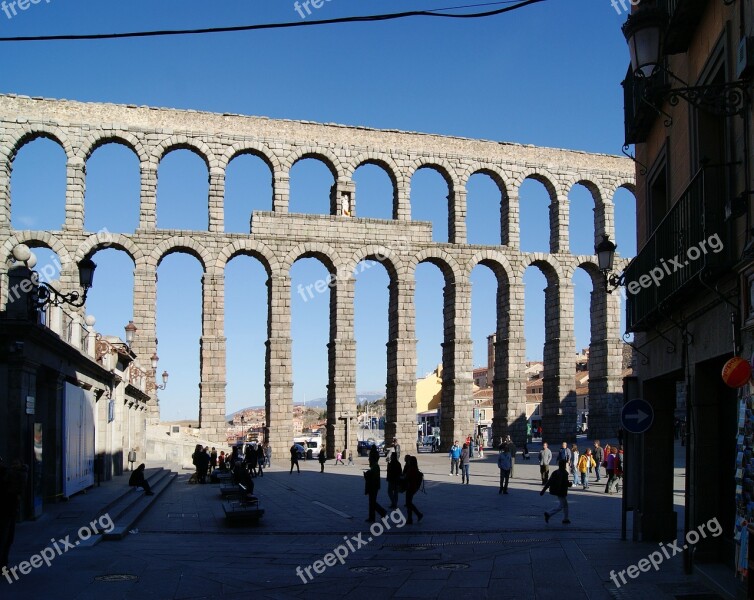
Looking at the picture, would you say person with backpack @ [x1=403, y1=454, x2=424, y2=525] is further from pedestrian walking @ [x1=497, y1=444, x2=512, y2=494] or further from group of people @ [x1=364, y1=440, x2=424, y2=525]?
pedestrian walking @ [x1=497, y1=444, x2=512, y2=494]

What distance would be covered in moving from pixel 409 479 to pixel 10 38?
12003 mm

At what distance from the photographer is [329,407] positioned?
51.4 metres

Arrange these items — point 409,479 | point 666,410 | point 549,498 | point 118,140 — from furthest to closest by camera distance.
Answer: point 118,140 → point 549,498 → point 409,479 → point 666,410

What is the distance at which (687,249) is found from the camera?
1048 centimetres

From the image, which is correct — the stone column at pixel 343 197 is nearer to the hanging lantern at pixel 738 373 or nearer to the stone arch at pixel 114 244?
the stone arch at pixel 114 244

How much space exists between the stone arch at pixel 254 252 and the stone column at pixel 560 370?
17.9m

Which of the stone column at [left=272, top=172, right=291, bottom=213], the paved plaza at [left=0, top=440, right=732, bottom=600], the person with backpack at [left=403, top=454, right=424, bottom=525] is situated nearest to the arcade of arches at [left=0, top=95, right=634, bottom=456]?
the stone column at [left=272, top=172, right=291, bottom=213]

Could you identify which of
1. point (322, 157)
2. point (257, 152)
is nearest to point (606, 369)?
point (322, 157)

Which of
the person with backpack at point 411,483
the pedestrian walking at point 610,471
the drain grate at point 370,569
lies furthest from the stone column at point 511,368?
the drain grate at point 370,569

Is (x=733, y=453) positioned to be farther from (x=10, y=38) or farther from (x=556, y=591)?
Answer: (x=10, y=38)

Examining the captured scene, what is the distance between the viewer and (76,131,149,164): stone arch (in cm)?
4866

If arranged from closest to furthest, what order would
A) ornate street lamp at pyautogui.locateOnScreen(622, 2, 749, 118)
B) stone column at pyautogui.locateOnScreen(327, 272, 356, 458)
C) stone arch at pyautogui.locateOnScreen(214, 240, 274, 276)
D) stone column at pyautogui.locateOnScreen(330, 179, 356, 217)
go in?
1. ornate street lamp at pyautogui.locateOnScreen(622, 2, 749, 118)
2. stone arch at pyautogui.locateOnScreen(214, 240, 274, 276)
3. stone column at pyautogui.locateOnScreen(327, 272, 356, 458)
4. stone column at pyautogui.locateOnScreen(330, 179, 356, 217)

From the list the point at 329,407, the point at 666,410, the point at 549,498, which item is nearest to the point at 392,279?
the point at 329,407

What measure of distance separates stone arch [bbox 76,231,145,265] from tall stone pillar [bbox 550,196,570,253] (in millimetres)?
25467
